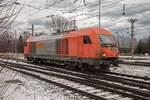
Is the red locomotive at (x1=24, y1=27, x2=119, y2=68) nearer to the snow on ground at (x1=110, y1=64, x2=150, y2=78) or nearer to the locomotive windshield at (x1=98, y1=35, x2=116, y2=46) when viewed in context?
the locomotive windshield at (x1=98, y1=35, x2=116, y2=46)

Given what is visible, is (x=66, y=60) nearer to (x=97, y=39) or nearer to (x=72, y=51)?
(x=72, y=51)

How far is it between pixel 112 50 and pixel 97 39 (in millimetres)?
1307

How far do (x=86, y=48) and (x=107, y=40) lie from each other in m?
1.71

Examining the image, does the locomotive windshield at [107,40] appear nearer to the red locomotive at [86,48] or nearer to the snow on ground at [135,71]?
the red locomotive at [86,48]

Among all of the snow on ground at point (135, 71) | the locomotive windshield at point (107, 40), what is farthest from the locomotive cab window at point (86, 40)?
the snow on ground at point (135, 71)

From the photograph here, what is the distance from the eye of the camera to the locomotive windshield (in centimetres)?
2052

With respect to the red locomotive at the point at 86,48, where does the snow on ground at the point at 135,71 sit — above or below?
below

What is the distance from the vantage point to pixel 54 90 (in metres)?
13.0

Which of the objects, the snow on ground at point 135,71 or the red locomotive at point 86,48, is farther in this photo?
the red locomotive at point 86,48

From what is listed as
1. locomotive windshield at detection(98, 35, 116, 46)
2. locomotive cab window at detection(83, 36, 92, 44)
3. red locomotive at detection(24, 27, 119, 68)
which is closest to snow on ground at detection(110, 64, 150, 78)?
red locomotive at detection(24, 27, 119, 68)

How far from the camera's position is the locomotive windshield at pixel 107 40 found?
67.3 ft

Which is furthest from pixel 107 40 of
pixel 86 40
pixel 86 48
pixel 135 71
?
pixel 135 71

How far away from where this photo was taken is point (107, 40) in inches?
829

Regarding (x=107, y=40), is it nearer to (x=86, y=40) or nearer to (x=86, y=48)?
(x=86, y=40)
